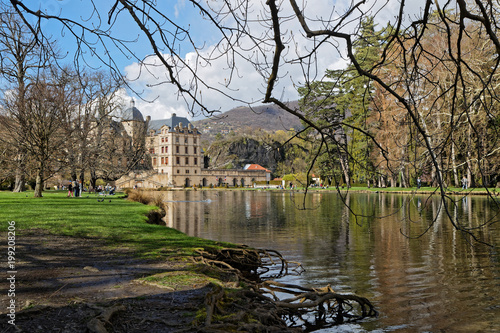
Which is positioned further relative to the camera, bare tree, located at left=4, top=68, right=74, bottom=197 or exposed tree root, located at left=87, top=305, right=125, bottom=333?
bare tree, located at left=4, top=68, right=74, bottom=197

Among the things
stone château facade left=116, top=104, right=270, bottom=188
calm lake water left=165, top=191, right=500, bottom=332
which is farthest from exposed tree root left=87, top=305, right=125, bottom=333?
stone château facade left=116, top=104, right=270, bottom=188

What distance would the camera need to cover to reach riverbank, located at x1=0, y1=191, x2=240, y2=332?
3.74 m

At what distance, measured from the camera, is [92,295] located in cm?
452

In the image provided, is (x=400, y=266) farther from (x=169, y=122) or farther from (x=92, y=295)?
(x=169, y=122)

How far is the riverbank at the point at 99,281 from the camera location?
3.74 metres

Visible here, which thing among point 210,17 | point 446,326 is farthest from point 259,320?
point 210,17

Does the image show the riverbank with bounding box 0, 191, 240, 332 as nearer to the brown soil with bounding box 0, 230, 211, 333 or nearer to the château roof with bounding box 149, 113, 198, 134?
the brown soil with bounding box 0, 230, 211, 333

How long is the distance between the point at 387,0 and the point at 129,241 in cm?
705

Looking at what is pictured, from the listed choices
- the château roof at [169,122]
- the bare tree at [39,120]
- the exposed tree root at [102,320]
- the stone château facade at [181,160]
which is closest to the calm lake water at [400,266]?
the exposed tree root at [102,320]

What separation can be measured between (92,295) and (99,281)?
2.06 ft

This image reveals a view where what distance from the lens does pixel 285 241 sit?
12.2 m

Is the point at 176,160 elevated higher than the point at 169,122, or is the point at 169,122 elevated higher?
the point at 169,122

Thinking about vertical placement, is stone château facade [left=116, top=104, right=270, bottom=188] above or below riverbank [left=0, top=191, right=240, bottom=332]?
above

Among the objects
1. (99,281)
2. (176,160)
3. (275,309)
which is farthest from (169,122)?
(275,309)
